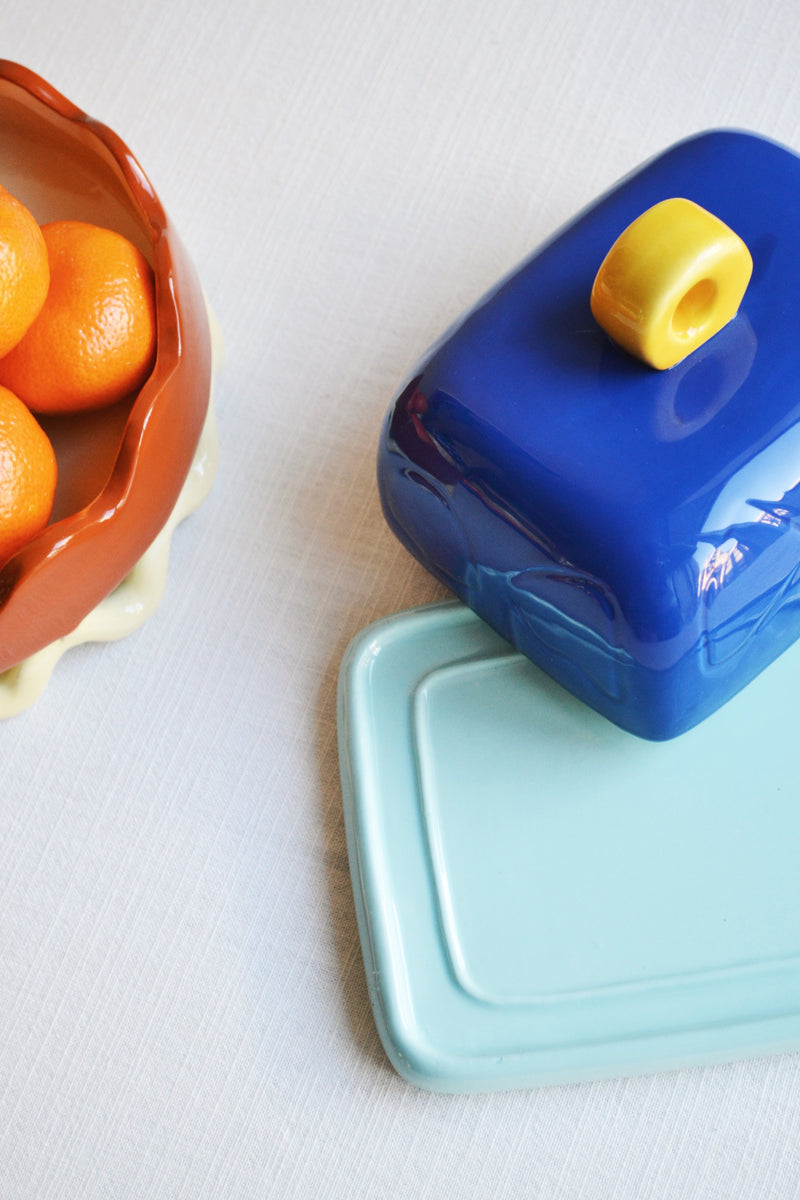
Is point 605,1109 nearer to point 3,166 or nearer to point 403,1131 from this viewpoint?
point 403,1131

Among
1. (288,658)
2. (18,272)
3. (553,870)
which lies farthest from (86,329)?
(553,870)

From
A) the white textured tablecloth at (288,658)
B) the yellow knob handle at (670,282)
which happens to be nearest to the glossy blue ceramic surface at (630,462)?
the yellow knob handle at (670,282)

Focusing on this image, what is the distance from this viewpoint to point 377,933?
49 centimetres

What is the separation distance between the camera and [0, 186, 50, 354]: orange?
43cm

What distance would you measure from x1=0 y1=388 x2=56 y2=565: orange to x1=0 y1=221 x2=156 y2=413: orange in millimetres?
22

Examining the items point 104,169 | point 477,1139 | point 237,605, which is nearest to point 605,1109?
point 477,1139

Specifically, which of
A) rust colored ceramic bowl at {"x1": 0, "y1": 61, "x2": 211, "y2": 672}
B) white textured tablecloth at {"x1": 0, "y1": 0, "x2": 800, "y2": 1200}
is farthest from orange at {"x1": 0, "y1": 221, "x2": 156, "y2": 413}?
white textured tablecloth at {"x1": 0, "y1": 0, "x2": 800, "y2": 1200}

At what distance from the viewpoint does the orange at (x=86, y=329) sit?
1.53ft

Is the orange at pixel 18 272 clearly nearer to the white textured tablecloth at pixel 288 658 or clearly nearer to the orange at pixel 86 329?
the orange at pixel 86 329

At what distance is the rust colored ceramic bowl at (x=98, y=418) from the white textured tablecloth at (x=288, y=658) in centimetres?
8

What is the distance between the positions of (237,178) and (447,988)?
469 mm

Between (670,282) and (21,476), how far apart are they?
278mm

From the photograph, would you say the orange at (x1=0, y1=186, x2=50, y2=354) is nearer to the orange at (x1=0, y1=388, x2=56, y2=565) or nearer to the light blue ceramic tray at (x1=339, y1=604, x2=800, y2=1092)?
the orange at (x1=0, y1=388, x2=56, y2=565)

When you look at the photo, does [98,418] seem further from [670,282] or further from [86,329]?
[670,282]
